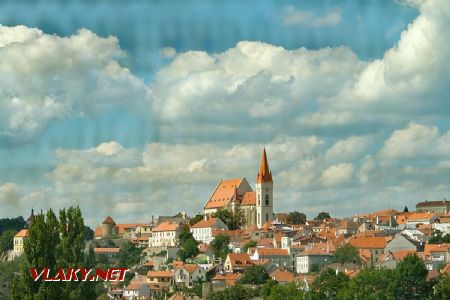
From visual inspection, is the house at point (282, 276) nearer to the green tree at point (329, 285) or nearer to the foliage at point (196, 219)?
the green tree at point (329, 285)

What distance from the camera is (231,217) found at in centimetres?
11394

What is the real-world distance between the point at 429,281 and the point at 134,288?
26765 mm

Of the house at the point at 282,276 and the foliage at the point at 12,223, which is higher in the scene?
the foliage at the point at 12,223

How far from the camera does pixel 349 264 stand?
82812 mm

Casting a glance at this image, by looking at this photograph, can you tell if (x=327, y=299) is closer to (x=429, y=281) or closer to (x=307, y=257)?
(x=429, y=281)

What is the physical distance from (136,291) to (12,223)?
212ft

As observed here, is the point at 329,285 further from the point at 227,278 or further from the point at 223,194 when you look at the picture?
the point at 223,194

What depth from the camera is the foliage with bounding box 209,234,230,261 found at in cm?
9575

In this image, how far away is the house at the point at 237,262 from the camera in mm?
84938

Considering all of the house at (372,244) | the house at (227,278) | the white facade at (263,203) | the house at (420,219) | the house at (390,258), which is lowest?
the house at (227,278)

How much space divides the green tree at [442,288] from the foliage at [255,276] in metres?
17.0

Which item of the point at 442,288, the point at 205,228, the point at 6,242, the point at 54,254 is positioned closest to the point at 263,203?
the point at 205,228

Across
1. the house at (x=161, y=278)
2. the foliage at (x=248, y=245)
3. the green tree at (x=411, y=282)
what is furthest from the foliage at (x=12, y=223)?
the green tree at (x=411, y=282)

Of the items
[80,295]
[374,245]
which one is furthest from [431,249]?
[80,295]
